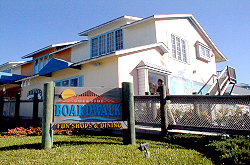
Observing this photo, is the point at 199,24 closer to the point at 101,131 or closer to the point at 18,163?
the point at 101,131

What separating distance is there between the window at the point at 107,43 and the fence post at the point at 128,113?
27.7ft

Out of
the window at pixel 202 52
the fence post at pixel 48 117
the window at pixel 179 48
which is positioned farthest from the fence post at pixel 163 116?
the window at pixel 202 52

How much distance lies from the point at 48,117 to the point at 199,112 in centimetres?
Result: 426

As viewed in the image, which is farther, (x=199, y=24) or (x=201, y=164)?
(x=199, y=24)

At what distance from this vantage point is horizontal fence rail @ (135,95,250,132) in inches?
192

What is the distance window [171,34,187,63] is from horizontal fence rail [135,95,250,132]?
8.53 meters

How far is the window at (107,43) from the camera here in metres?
13.7

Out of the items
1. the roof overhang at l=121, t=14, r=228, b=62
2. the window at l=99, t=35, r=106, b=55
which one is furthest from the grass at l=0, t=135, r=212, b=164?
the window at l=99, t=35, r=106, b=55

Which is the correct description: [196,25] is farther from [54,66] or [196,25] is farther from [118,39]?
[54,66]

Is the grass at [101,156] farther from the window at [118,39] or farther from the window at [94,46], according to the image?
the window at [94,46]

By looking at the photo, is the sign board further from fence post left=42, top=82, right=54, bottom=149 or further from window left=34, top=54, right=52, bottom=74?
window left=34, top=54, right=52, bottom=74

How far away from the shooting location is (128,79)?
381 inches

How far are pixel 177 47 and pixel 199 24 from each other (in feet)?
15.7

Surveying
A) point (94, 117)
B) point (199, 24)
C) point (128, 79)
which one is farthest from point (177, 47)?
point (94, 117)
